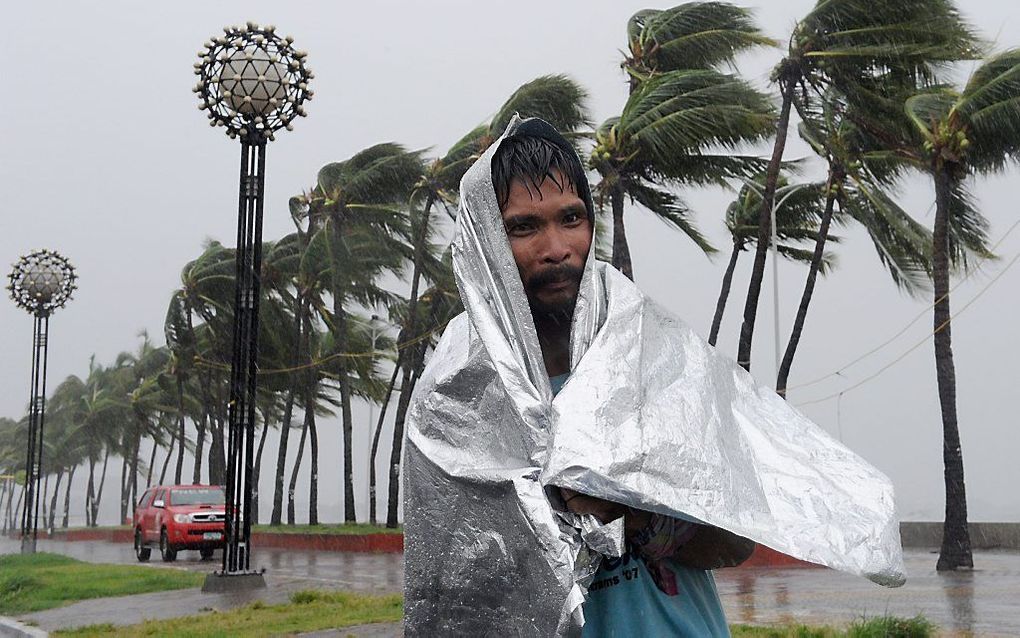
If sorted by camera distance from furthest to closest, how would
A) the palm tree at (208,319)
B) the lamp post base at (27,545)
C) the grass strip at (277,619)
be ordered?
the palm tree at (208,319) → the lamp post base at (27,545) → the grass strip at (277,619)

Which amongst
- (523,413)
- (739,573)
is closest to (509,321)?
(523,413)

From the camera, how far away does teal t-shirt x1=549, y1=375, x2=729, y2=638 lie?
173 cm

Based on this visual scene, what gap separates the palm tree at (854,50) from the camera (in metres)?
19.9

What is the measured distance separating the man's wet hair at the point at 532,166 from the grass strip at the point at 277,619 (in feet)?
21.1

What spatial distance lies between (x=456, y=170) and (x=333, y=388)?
77.3ft

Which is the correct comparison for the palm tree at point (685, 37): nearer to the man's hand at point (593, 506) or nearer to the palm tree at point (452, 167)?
the palm tree at point (452, 167)

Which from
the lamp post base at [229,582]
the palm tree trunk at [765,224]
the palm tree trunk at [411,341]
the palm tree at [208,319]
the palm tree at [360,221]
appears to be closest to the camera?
the lamp post base at [229,582]

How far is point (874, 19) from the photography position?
2019 centimetres

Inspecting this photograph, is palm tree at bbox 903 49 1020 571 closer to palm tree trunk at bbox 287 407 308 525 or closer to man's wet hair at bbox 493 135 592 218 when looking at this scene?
man's wet hair at bbox 493 135 592 218

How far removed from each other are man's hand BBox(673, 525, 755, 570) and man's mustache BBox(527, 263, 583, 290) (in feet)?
1.59

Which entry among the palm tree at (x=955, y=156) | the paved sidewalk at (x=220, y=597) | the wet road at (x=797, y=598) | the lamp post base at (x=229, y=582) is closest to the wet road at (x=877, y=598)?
the wet road at (x=797, y=598)

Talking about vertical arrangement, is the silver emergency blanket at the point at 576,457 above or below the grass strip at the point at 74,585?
above

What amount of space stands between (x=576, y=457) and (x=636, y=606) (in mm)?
343

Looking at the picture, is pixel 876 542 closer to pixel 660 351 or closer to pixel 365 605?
pixel 660 351
